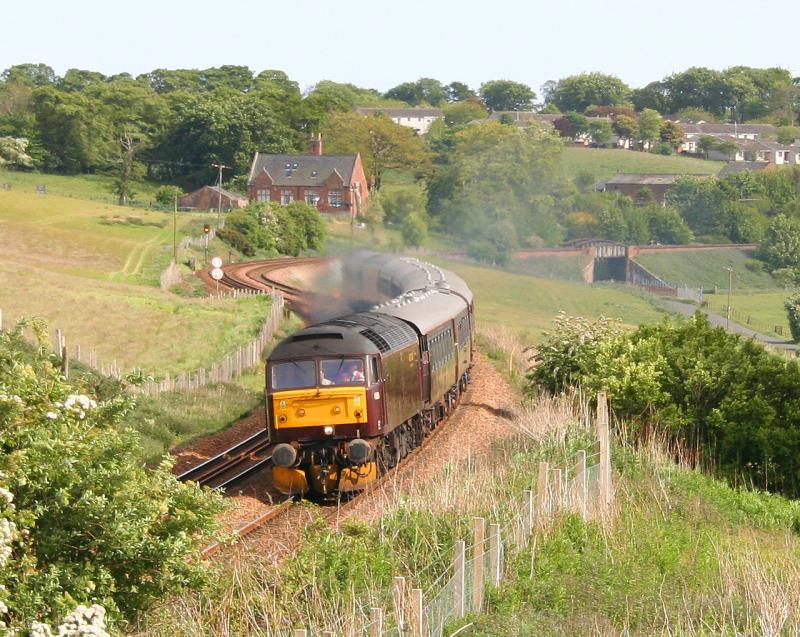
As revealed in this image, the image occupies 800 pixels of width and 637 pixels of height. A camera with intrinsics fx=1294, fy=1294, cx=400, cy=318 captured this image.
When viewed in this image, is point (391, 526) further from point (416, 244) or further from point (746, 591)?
point (416, 244)

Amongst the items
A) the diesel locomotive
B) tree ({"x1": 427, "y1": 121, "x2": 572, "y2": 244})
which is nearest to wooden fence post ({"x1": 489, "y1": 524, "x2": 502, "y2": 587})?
the diesel locomotive

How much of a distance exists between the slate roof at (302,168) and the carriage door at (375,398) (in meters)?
84.9

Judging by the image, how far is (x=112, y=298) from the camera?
54.2 metres

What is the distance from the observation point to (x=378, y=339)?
73.6 feet

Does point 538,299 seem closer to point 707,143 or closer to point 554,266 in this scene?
point 554,266

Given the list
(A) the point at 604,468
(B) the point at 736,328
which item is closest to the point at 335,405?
(A) the point at 604,468

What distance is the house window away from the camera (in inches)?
4178

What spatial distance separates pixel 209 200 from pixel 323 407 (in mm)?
83289

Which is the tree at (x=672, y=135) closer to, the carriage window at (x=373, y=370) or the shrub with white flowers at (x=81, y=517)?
the carriage window at (x=373, y=370)

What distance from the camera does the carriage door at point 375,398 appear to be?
21422 millimetres

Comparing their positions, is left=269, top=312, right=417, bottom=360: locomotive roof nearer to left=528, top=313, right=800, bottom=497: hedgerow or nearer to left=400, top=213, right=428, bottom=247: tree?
left=528, top=313, right=800, bottom=497: hedgerow

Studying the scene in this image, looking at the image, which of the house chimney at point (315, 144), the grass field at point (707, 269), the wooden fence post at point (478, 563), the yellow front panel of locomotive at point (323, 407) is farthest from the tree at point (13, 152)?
the wooden fence post at point (478, 563)

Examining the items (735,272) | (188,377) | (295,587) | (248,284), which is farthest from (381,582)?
(735,272)

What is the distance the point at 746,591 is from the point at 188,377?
25.1 metres
